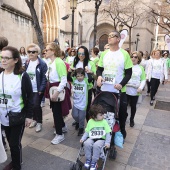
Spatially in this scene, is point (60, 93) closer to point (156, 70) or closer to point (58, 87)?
point (58, 87)

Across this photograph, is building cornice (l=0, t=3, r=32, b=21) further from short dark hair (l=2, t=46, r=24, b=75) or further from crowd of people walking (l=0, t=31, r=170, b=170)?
short dark hair (l=2, t=46, r=24, b=75)

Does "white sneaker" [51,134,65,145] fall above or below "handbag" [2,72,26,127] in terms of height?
below

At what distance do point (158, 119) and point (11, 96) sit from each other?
4494mm

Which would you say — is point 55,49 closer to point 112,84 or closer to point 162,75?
point 112,84

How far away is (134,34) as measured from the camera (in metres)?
A: 34.1

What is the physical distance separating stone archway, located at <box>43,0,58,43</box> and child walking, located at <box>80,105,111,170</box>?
63.8ft

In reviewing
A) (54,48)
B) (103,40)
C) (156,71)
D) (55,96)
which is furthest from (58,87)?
(103,40)

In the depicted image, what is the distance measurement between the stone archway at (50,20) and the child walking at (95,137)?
19431 millimetres

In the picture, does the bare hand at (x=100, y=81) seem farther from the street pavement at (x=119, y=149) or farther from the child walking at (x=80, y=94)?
the street pavement at (x=119, y=149)

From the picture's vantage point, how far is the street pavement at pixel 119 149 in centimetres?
335

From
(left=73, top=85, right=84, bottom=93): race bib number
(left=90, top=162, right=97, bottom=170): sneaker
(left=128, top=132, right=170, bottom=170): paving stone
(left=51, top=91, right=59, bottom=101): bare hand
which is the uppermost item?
(left=73, top=85, right=84, bottom=93): race bib number

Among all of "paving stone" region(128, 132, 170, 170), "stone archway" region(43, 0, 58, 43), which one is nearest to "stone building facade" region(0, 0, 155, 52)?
"stone archway" region(43, 0, 58, 43)

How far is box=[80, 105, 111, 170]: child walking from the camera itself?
9.33ft

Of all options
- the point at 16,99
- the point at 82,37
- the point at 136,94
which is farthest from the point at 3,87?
the point at 82,37
